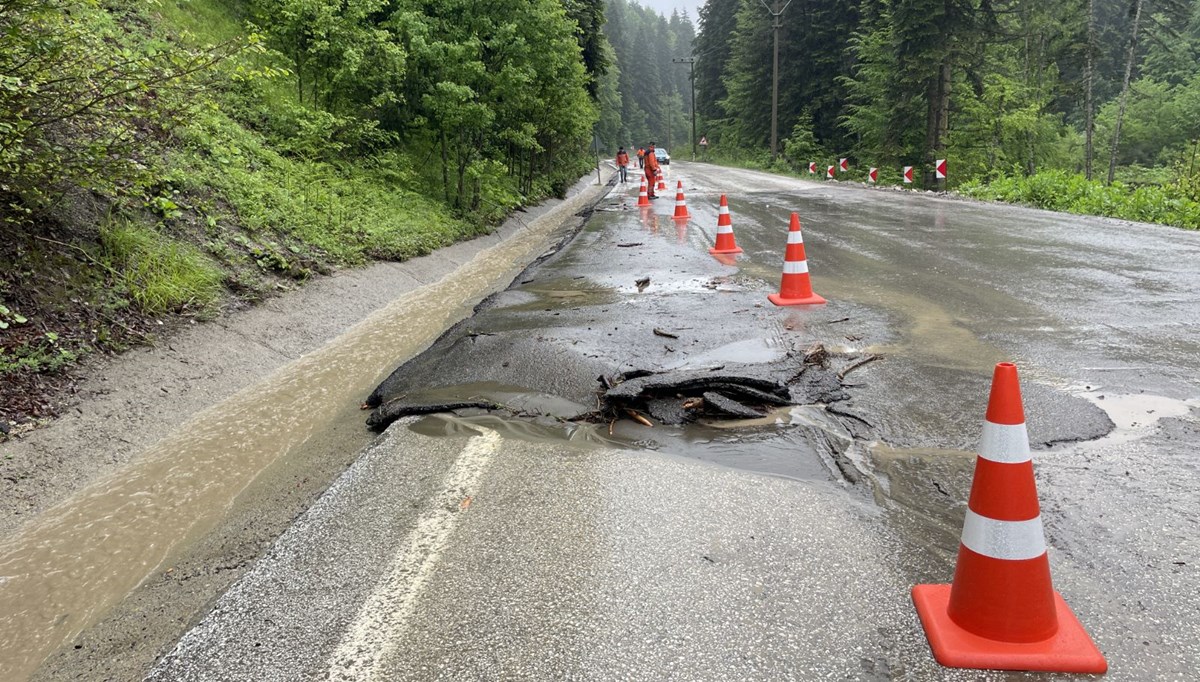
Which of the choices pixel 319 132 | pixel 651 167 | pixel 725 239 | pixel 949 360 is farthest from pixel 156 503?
pixel 651 167

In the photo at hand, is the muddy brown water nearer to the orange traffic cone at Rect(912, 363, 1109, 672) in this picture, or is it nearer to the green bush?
the orange traffic cone at Rect(912, 363, 1109, 672)

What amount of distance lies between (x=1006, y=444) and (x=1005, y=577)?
1.31 ft

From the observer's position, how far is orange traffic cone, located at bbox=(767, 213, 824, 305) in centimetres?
652

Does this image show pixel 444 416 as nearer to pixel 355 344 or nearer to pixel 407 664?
pixel 407 664

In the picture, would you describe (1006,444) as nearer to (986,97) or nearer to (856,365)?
(856,365)

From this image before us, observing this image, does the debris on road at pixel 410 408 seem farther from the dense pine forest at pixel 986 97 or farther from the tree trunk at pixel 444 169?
the dense pine forest at pixel 986 97

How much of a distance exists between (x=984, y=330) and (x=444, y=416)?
4.28 m

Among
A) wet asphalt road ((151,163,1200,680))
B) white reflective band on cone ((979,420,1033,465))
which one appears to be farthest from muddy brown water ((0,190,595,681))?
white reflective band on cone ((979,420,1033,465))

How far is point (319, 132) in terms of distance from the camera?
1128 cm

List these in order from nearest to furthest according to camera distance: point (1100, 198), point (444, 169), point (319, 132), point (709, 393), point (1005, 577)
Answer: point (1005, 577)
point (709, 393)
point (319, 132)
point (1100, 198)
point (444, 169)

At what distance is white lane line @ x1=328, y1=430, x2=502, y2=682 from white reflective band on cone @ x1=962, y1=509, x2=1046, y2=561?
189 cm

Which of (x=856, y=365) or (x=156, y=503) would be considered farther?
(x=856, y=365)

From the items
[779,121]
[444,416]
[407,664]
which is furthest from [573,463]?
[779,121]

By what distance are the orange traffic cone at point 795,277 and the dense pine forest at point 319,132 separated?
5.02 metres
